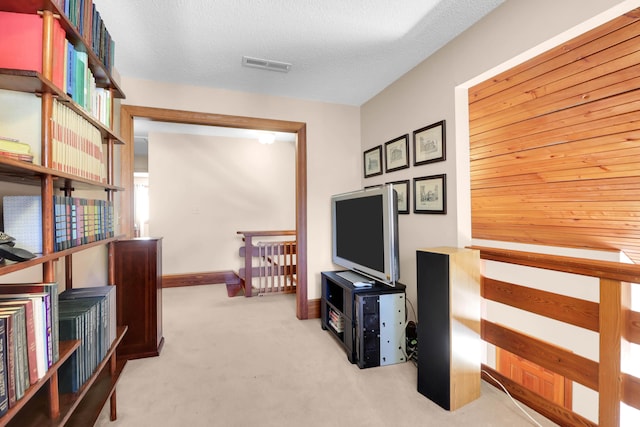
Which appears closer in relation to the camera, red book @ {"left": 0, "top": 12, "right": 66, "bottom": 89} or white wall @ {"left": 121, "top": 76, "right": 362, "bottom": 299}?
red book @ {"left": 0, "top": 12, "right": 66, "bottom": 89}

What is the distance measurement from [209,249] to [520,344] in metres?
4.37

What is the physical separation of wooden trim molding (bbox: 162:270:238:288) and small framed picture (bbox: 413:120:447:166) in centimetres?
367

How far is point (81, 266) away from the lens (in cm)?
197

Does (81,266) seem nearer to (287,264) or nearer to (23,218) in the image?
(23,218)

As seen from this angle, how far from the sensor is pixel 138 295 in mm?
2385

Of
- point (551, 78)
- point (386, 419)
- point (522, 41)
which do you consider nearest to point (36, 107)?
point (386, 419)

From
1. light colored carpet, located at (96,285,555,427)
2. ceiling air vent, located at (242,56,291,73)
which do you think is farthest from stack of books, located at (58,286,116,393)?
ceiling air vent, located at (242,56,291,73)

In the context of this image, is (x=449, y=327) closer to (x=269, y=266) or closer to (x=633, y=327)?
(x=633, y=327)

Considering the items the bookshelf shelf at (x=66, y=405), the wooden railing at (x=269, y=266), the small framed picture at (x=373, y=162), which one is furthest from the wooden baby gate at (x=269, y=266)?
the bookshelf shelf at (x=66, y=405)

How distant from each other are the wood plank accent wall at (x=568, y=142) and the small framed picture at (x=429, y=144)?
39 centimetres

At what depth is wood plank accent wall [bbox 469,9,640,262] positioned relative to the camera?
5.31 ft

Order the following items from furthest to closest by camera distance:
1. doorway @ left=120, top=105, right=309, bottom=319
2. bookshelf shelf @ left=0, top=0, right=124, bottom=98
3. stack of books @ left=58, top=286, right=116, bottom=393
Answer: doorway @ left=120, top=105, right=309, bottom=319
stack of books @ left=58, top=286, right=116, bottom=393
bookshelf shelf @ left=0, top=0, right=124, bottom=98

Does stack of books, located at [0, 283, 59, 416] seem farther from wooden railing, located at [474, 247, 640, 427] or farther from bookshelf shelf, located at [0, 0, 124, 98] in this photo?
wooden railing, located at [474, 247, 640, 427]

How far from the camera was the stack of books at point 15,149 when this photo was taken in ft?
2.99
